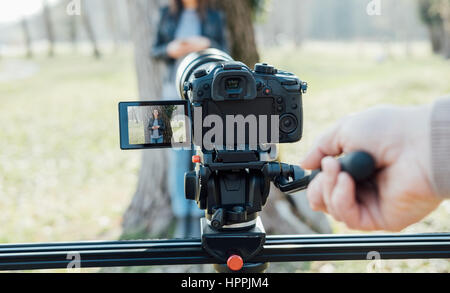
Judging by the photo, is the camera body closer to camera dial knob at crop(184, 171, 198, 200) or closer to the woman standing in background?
camera dial knob at crop(184, 171, 198, 200)

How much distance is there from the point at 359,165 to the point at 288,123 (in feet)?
1.49

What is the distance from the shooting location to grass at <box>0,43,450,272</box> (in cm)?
391

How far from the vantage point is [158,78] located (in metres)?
3.44

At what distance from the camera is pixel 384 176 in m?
0.97

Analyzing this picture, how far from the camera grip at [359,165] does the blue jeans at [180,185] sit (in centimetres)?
216

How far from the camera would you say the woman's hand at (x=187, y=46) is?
2607mm

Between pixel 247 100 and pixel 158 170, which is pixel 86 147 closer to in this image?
pixel 158 170

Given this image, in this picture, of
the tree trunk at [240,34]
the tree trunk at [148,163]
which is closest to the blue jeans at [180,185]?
the tree trunk at [148,163]

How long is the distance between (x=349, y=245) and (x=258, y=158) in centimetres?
46

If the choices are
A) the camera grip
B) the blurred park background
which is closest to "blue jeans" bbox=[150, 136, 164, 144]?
the camera grip

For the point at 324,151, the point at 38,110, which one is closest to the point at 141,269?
the point at 324,151

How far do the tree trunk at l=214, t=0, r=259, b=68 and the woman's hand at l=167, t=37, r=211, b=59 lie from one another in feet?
2.10
